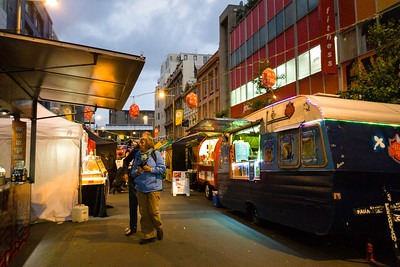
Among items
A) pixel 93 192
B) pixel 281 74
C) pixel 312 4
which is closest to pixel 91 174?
pixel 93 192

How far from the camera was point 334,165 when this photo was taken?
530cm

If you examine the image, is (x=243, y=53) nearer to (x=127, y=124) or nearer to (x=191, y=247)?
(x=191, y=247)

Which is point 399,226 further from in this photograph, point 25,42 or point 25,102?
point 25,102

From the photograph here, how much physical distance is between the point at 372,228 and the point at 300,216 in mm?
1132

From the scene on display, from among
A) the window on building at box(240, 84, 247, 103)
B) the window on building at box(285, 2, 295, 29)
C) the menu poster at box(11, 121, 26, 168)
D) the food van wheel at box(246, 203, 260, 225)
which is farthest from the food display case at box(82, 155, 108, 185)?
the window on building at box(240, 84, 247, 103)

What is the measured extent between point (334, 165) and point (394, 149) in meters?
1.35

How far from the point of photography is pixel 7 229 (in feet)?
14.7

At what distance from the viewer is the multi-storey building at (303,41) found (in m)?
14.5

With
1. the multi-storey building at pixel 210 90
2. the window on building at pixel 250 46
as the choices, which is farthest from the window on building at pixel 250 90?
the multi-storey building at pixel 210 90

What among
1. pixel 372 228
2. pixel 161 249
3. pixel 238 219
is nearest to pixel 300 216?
pixel 372 228

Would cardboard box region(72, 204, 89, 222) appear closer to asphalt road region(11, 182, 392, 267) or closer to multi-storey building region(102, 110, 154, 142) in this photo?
asphalt road region(11, 182, 392, 267)

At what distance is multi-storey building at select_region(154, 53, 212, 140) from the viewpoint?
45.3 meters

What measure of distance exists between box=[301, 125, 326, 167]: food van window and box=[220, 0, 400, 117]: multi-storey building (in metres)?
5.95

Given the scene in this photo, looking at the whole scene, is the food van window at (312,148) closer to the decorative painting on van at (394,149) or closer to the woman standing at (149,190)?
the decorative painting on van at (394,149)
